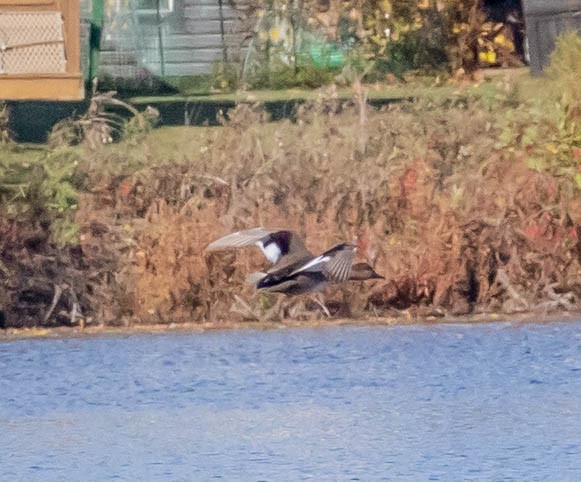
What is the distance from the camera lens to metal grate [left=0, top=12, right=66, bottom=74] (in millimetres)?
15016

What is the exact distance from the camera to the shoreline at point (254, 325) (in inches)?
378

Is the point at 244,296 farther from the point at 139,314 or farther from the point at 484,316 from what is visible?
the point at 484,316

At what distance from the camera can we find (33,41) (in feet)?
49.3

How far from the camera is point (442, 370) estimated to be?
8594mm

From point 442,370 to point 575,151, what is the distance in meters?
2.25

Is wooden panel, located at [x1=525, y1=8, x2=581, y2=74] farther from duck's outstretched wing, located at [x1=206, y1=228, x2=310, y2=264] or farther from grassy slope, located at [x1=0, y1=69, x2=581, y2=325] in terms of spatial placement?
duck's outstretched wing, located at [x1=206, y1=228, x2=310, y2=264]

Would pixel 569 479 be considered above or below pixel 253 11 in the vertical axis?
below

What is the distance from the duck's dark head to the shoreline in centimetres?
58

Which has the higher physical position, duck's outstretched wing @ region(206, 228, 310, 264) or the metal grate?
the metal grate

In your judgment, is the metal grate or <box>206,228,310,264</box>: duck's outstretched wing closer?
<box>206,228,310,264</box>: duck's outstretched wing

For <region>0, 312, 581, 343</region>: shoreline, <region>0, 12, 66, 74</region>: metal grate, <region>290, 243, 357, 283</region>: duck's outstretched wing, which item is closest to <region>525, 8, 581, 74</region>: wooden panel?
<region>0, 12, 66, 74</region>: metal grate

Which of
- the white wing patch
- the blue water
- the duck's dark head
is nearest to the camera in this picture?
the blue water

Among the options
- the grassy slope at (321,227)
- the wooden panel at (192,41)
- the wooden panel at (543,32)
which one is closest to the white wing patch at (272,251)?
the grassy slope at (321,227)

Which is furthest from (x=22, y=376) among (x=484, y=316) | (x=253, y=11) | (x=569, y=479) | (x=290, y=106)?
(x=253, y=11)
